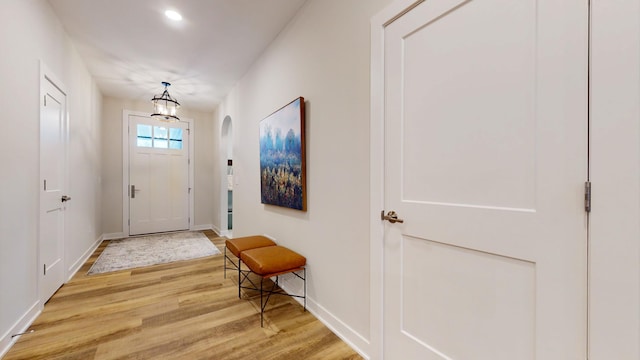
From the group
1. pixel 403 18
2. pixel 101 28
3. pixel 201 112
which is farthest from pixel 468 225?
pixel 201 112

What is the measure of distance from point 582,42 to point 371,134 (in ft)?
3.14

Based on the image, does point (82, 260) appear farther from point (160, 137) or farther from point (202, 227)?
point (160, 137)

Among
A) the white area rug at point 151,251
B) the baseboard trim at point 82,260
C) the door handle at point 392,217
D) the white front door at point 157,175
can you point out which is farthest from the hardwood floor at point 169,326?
the white front door at point 157,175

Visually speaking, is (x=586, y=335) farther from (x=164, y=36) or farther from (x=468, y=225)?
(x=164, y=36)

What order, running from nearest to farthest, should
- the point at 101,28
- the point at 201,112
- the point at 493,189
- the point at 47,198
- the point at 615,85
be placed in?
the point at 615,85 < the point at 493,189 < the point at 47,198 < the point at 101,28 < the point at 201,112

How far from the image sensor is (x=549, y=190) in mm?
937

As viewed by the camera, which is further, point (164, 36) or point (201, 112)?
point (201, 112)

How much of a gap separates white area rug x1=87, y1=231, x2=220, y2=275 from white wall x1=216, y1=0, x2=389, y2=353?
2063mm

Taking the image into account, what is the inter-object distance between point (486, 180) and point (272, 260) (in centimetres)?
168

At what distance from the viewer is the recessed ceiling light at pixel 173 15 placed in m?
2.48

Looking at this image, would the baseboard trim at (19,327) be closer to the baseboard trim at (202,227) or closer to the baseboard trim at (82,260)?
the baseboard trim at (82,260)

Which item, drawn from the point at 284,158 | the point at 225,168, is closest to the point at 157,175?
the point at 225,168

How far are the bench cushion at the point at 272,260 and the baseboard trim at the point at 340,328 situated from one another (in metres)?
0.37

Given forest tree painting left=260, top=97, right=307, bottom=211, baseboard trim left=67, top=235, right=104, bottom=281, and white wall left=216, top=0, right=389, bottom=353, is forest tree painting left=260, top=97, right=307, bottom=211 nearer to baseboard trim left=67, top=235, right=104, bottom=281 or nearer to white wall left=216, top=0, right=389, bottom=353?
white wall left=216, top=0, right=389, bottom=353
